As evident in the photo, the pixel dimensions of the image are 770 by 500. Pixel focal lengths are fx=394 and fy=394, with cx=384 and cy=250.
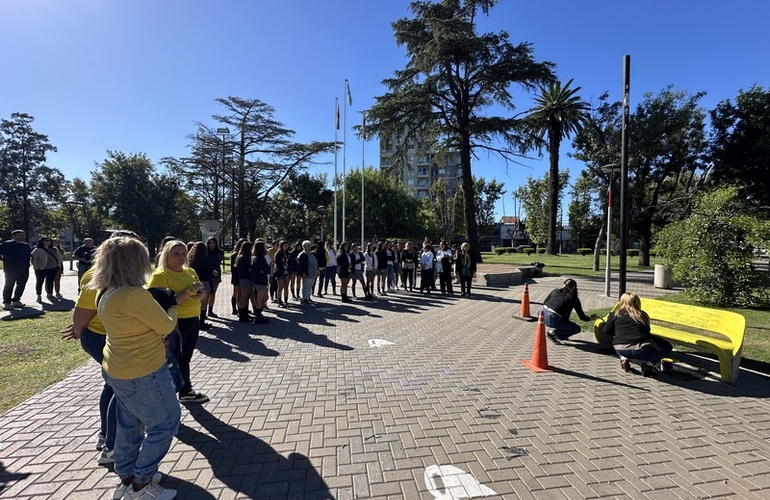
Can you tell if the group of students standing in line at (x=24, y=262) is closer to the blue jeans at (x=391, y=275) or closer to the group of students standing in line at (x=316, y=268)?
the group of students standing in line at (x=316, y=268)

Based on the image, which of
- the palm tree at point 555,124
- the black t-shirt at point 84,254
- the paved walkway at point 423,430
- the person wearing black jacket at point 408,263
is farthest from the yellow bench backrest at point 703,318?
the palm tree at point 555,124

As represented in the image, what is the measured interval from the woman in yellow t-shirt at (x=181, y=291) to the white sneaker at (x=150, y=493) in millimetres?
1374

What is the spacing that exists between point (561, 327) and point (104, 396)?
6538 millimetres

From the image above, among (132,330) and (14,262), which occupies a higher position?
(14,262)

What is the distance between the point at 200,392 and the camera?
4.66 metres

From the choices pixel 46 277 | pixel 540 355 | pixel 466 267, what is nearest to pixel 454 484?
pixel 540 355

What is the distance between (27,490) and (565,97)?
1656 inches

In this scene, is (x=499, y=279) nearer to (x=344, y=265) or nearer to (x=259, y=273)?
(x=344, y=265)

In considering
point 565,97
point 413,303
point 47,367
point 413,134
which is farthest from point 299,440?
point 565,97

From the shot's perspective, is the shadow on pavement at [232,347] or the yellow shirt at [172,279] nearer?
→ the yellow shirt at [172,279]

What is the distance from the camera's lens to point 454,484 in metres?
2.90

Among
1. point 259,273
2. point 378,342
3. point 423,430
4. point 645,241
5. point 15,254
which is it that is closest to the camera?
point 423,430

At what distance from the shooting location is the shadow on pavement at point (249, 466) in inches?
110

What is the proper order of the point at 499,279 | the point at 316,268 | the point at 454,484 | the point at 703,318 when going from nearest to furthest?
the point at 454,484 < the point at 703,318 < the point at 316,268 < the point at 499,279
